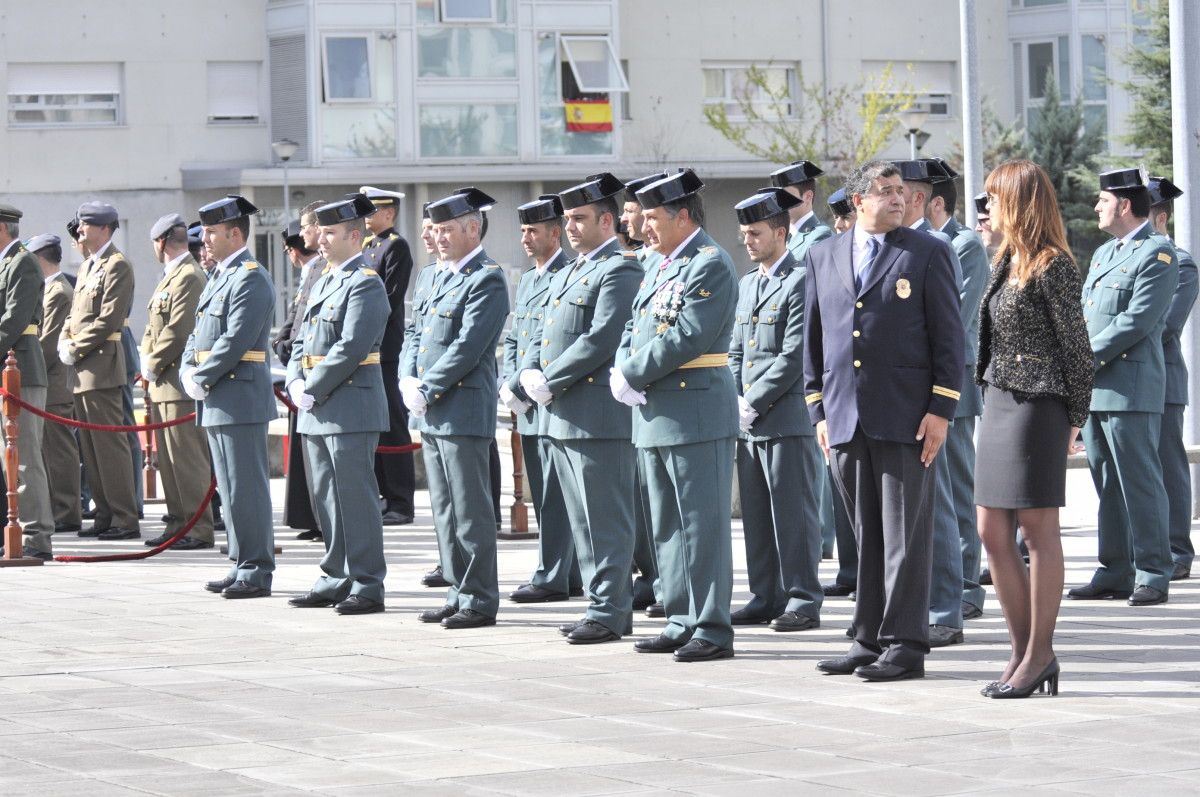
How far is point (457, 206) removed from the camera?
34.7ft

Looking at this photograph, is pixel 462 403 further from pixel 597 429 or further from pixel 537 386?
pixel 597 429

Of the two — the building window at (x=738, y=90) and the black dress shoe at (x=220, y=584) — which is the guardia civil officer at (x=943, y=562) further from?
the building window at (x=738, y=90)

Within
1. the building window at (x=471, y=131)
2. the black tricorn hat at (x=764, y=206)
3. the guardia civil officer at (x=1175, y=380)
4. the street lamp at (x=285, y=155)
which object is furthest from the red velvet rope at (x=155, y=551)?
the building window at (x=471, y=131)

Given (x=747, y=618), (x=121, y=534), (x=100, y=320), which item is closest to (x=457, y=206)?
(x=747, y=618)

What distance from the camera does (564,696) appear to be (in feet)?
27.1

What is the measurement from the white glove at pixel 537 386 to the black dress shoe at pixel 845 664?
75.4 inches

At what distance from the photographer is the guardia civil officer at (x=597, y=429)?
32.0 feet

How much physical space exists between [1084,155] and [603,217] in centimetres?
3683

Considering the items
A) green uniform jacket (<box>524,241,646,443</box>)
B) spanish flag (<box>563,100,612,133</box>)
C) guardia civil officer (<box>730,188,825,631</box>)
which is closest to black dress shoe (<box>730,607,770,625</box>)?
guardia civil officer (<box>730,188,825,631</box>)

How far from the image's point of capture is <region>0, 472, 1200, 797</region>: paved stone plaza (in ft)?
21.8

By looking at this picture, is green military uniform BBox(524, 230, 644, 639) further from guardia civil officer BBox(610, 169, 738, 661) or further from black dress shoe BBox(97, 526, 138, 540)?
black dress shoe BBox(97, 526, 138, 540)

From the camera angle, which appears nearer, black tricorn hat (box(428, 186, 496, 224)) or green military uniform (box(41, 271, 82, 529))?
black tricorn hat (box(428, 186, 496, 224))

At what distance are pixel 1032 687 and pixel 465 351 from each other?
11.4ft

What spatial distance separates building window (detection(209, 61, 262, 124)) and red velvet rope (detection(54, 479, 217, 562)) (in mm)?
30667
